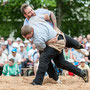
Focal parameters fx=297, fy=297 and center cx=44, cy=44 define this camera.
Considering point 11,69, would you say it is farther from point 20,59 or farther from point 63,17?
point 63,17

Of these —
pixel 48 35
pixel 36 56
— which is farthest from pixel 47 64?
pixel 36 56

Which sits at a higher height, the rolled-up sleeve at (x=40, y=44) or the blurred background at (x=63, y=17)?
the rolled-up sleeve at (x=40, y=44)

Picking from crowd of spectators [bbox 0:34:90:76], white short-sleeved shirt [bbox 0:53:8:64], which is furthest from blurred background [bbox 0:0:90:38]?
white short-sleeved shirt [bbox 0:53:8:64]

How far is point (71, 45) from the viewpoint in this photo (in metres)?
7.11

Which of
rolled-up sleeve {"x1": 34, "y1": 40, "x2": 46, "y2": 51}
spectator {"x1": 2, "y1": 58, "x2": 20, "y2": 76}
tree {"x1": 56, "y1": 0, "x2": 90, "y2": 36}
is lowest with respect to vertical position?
tree {"x1": 56, "y1": 0, "x2": 90, "y2": 36}

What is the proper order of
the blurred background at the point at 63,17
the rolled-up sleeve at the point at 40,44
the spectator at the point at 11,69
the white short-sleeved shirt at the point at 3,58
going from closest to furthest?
the rolled-up sleeve at the point at 40,44 → the spectator at the point at 11,69 → the white short-sleeved shirt at the point at 3,58 → the blurred background at the point at 63,17

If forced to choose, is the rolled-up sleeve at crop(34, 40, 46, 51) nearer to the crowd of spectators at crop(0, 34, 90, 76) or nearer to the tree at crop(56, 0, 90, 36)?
Result: the crowd of spectators at crop(0, 34, 90, 76)

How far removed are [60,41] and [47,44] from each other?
0.30 meters

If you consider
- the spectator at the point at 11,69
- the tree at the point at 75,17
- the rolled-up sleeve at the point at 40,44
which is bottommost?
the tree at the point at 75,17

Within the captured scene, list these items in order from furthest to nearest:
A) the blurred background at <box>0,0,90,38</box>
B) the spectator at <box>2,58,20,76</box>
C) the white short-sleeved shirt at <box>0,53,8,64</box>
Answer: the blurred background at <box>0,0,90,38</box>
the white short-sleeved shirt at <box>0,53,8,64</box>
the spectator at <box>2,58,20,76</box>

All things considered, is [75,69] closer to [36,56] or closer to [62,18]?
[36,56]

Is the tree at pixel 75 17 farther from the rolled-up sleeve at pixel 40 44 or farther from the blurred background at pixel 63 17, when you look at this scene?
the rolled-up sleeve at pixel 40 44

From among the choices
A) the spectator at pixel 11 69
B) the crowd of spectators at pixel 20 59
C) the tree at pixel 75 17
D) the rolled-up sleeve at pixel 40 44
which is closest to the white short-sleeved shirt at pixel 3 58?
the crowd of spectators at pixel 20 59

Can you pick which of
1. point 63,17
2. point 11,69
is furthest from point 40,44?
point 63,17
